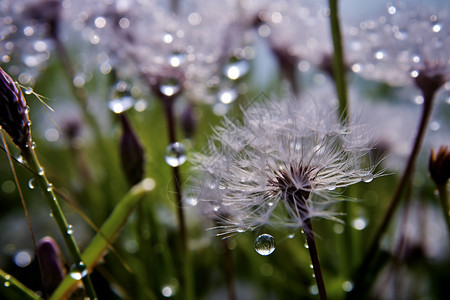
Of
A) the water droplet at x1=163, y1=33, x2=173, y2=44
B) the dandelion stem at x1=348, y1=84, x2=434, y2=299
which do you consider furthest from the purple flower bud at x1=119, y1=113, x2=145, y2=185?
the dandelion stem at x1=348, y1=84, x2=434, y2=299

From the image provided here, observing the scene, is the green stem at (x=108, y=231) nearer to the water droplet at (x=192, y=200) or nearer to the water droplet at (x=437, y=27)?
the water droplet at (x=192, y=200)

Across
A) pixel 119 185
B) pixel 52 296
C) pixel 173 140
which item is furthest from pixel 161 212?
pixel 52 296

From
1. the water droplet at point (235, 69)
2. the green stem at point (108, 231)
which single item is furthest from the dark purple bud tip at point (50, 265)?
the water droplet at point (235, 69)

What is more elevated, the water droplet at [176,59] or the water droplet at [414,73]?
the water droplet at [414,73]

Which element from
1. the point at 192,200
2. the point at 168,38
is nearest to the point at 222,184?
the point at 192,200

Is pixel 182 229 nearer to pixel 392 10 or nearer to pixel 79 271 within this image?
pixel 79 271
